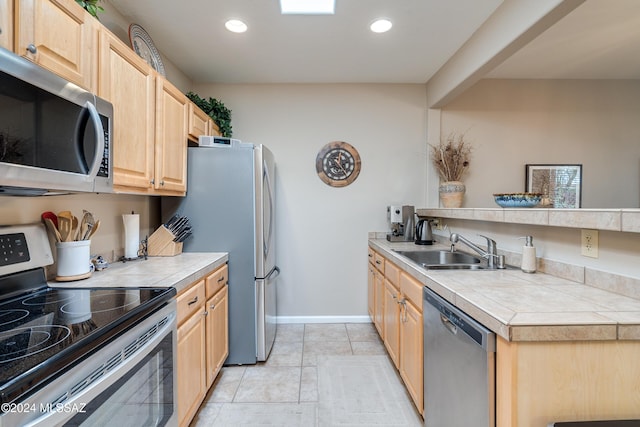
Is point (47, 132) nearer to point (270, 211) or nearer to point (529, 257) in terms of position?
point (270, 211)

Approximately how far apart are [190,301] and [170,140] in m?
1.13

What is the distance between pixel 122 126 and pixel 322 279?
2.30 meters

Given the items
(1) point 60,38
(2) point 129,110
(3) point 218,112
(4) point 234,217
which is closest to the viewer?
(1) point 60,38

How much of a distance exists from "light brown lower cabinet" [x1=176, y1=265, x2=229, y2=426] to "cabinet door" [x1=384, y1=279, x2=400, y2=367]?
1244mm

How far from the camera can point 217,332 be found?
205 centimetres

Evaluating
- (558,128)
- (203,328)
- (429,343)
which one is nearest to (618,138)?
(558,128)

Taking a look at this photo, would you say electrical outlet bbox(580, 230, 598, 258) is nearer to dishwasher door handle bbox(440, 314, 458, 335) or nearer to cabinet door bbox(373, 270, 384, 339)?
dishwasher door handle bbox(440, 314, 458, 335)

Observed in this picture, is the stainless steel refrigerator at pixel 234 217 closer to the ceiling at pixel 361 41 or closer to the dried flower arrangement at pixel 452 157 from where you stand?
the ceiling at pixel 361 41

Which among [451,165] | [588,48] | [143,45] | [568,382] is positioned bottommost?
[568,382]

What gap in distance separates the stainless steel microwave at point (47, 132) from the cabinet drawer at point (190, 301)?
640 mm

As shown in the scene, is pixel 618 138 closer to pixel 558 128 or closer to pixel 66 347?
pixel 558 128

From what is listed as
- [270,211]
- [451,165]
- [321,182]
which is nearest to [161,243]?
[270,211]

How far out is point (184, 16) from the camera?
205 centimetres

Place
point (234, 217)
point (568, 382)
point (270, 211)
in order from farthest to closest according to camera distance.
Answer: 1. point (270, 211)
2. point (234, 217)
3. point (568, 382)
